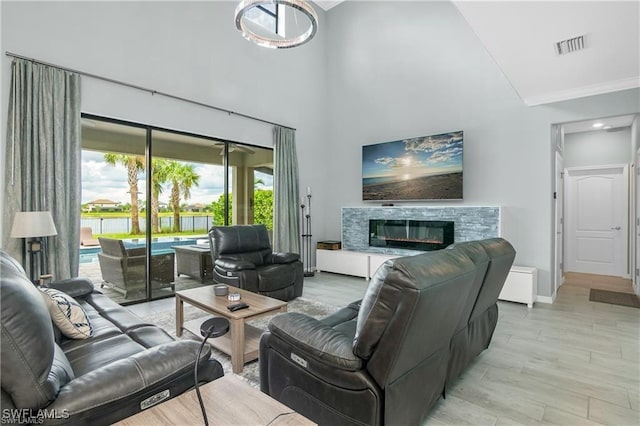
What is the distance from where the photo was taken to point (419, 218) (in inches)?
212

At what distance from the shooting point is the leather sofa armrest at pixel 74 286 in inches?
103

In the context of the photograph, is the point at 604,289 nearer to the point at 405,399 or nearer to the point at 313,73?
the point at 405,399

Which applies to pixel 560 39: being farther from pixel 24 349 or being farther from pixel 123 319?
pixel 123 319

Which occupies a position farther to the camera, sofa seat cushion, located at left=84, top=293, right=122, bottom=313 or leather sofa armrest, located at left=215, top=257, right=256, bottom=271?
leather sofa armrest, located at left=215, top=257, right=256, bottom=271

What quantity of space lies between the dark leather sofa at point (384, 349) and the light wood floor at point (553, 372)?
17.8 inches

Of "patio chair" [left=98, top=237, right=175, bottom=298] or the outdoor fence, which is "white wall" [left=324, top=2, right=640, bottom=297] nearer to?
the outdoor fence

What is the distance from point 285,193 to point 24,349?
4969 millimetres

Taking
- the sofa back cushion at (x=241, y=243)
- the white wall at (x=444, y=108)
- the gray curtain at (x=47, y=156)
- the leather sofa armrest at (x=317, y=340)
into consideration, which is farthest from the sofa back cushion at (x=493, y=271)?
the gray curtain at (x=47, y=156)

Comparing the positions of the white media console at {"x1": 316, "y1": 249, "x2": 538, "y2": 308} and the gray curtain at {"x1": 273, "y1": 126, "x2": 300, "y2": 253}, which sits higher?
the gray curtain at {"x1": 273, "y1": 126, "x2": 300, "y2": 253}

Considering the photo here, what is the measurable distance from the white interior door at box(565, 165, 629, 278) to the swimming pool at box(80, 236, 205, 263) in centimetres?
705

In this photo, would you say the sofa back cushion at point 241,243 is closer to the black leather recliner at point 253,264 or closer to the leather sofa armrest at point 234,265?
the black leather recliner at point 253,264

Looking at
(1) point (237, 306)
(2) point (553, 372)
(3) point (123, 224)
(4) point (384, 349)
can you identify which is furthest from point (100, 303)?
(2) point (553, 372)

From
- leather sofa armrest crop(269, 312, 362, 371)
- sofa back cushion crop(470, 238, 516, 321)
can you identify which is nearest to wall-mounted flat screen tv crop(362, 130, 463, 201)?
sofa back cushion crop(470, 238, 516, 321)

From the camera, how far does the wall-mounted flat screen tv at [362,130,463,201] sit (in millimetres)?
5004
